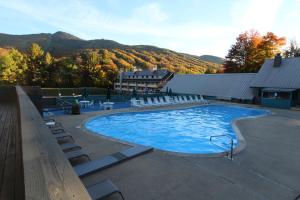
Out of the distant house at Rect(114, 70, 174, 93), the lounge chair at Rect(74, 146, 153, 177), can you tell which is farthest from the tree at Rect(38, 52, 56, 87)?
the lounge chair at Rect(74, 146, 153, 177)

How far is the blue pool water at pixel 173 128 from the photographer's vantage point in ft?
26.4

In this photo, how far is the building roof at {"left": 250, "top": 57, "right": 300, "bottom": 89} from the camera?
54.4 ft

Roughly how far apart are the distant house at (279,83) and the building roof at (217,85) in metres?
1.10

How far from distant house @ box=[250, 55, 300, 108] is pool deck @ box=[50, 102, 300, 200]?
1184 cm

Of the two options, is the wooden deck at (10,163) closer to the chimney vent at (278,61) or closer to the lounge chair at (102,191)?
the lounge chair at (102,191)

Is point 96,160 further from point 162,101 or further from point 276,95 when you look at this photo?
point 276,95

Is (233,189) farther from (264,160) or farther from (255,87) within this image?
(255,87)

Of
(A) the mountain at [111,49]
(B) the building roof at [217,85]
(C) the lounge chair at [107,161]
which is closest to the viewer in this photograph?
(C) the lounge chair at [107,161]

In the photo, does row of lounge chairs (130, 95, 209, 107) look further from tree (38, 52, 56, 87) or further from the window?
tree (38, 52, 56, 87)

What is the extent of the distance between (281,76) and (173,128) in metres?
13.6

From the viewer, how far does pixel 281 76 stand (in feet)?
57.7

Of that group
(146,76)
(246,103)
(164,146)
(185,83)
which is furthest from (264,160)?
(146,76)

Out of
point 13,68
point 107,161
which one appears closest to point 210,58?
point 13,68

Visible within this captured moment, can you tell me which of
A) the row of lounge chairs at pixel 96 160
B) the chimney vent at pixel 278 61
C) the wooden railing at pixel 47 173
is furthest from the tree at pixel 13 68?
the chimney vent at pixel 278 61
